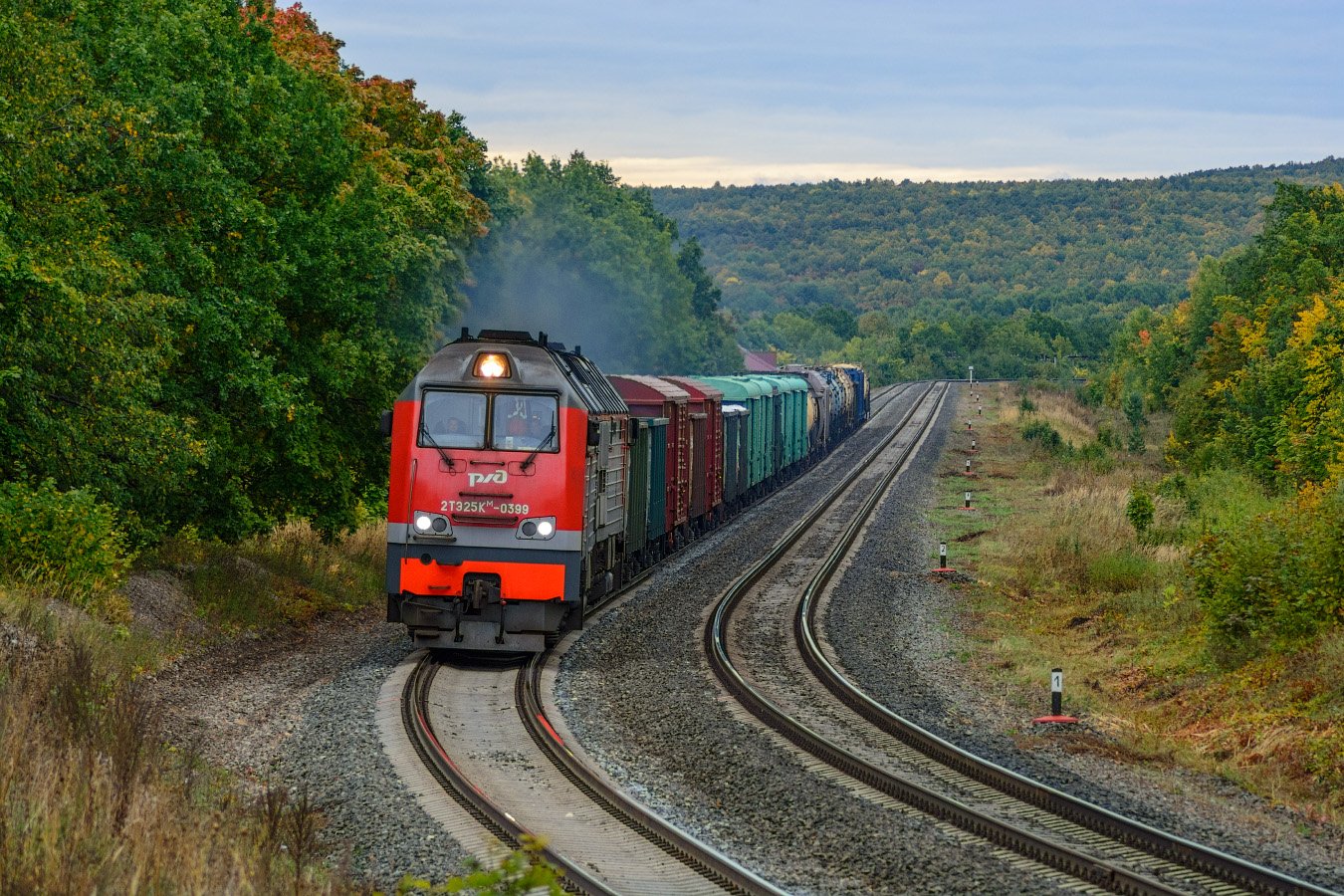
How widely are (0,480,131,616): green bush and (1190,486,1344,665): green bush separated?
13467mm

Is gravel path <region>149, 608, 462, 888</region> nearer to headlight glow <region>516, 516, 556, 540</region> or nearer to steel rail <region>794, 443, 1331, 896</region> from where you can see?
headlight glow <region>516, 516, 556, 540</region>

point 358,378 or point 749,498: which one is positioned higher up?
point 358,378

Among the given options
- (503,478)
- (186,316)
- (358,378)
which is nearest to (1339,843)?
(503,478)

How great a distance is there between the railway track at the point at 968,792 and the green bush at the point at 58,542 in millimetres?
7523

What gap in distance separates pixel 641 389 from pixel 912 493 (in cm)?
1919

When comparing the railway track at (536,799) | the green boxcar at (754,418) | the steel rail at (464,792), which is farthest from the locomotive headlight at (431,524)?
the green boxcar at (754,418)

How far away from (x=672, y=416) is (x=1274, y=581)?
1277cm

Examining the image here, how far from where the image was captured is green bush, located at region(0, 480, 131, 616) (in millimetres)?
15969

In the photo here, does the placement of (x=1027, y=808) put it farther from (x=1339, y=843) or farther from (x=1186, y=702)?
(x=1186, y=702)

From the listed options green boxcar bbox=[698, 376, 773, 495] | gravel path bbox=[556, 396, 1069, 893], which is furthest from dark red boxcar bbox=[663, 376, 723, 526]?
gravel path bbox=[556, 396, 1069, 893]

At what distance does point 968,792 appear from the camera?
12094 millimetres

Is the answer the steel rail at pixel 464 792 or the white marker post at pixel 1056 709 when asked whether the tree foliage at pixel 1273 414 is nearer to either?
the white marker post at pixel 1056 709

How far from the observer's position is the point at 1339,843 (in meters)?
11.0

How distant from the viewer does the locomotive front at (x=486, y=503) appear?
16.7 meters
